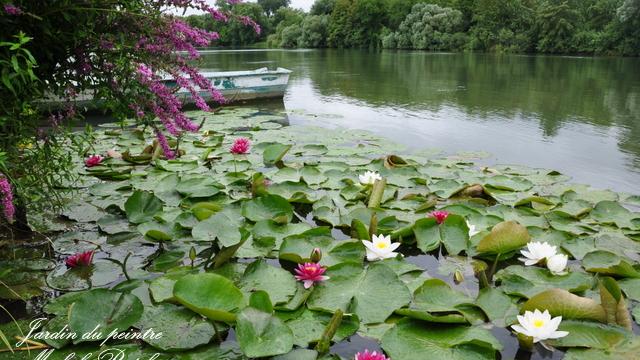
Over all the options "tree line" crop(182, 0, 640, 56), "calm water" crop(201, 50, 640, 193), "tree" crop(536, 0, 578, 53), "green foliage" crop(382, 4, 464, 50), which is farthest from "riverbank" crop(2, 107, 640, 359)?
"green foliage" crop(382, 4, 464, 50)

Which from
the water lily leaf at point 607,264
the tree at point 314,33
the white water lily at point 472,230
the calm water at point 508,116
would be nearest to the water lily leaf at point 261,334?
the white water lily at point 472,230

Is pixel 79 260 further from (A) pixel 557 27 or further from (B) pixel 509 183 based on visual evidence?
(A) pixel 557 27

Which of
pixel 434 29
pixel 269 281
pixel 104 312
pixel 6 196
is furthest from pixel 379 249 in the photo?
pixel 434 29

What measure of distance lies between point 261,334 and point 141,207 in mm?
1617

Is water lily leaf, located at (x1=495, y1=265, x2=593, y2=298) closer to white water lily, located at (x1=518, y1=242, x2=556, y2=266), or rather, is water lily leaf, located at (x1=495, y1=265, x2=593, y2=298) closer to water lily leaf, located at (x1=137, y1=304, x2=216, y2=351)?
white water lily, located at (x1=518, y1=242, x2=556, y2=266)

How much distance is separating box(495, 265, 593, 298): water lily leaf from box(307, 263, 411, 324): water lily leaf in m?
0.58

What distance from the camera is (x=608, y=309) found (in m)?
2.03

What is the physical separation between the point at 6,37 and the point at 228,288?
Answer: 1.53 meters

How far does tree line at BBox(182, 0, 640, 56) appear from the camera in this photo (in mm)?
33000

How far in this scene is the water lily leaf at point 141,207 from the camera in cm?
298

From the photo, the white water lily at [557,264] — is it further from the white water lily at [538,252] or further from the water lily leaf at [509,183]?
the water lily leaf at [509,183]

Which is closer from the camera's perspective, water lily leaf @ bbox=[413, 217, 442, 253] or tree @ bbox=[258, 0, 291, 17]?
water lily leaf @ bbox=[413, 217, 442, 253]

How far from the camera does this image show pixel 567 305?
2.03 m

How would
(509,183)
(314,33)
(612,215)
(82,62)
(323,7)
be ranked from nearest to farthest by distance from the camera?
(82,62)
(612,215)
(509,183)
(314,33)
(323,7)
